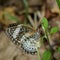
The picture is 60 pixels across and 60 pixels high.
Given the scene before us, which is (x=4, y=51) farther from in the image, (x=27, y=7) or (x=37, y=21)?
(x=27, y=7)

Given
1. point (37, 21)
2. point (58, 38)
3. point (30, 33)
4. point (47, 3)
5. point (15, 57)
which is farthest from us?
point (47, 3)

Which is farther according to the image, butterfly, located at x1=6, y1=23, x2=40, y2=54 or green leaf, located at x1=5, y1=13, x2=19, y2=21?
green leaf, located at x1=5, y1=13, x2=19, y2=21

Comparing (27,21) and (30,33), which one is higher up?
(30,33)

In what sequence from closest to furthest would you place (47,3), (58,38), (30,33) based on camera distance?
(30,33), (58,38), (47,3)

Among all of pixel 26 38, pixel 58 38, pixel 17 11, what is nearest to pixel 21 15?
pixel 17 11

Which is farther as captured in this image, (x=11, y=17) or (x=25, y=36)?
(x=11, y=17)

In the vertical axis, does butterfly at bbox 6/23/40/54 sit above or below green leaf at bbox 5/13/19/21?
above

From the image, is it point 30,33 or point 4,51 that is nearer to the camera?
point 30,33

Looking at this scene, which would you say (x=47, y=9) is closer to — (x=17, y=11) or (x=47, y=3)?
(x=47, y=3)

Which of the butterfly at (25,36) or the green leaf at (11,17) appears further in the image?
the green leaf at (11,17)

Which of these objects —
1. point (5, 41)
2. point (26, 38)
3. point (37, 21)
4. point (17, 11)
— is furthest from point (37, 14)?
point (26, 38)

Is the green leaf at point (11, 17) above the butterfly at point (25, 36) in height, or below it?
below
